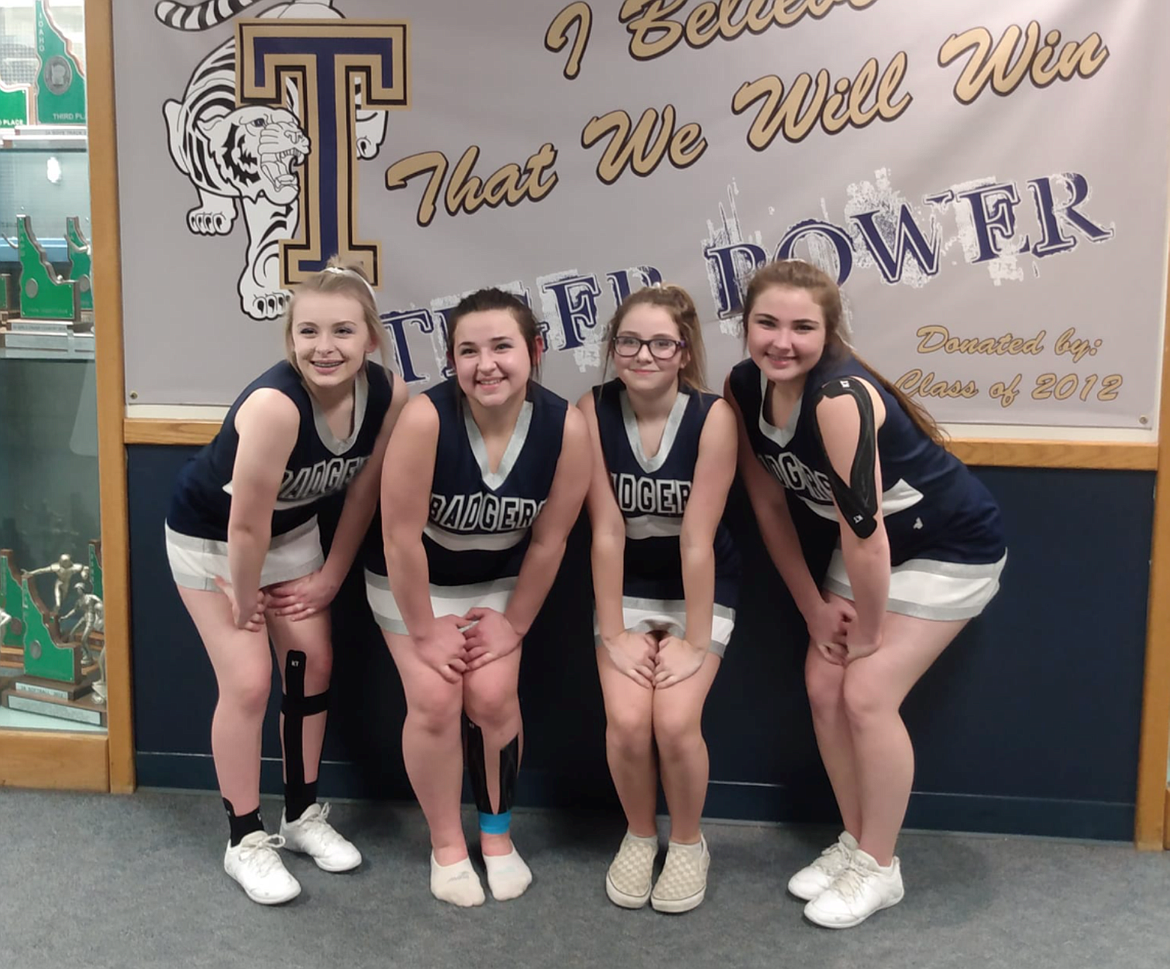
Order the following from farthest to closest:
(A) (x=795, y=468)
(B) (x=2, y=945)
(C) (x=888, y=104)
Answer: (C) (x=888, y=104)
(A) (x=795, y=468)
(B) (x=2, y=945)

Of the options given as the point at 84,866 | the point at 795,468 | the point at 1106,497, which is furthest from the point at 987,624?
the point at 84,866

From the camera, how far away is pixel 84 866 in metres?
2.08

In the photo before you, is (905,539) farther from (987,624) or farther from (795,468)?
(987,624)

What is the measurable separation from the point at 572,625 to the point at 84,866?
1.06 meters

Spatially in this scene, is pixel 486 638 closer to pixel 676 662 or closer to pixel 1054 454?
pixel 676 662

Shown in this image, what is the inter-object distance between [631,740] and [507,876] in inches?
14.2

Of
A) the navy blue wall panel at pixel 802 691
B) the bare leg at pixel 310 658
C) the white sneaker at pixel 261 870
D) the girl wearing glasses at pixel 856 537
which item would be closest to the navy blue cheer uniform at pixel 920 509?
the girl wearing glasses at pixel 856 537

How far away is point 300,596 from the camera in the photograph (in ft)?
6.79

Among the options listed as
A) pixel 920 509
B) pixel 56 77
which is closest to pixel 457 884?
pixel 920 509

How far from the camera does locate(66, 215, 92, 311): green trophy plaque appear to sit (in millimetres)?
2342

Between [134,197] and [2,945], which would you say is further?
[134,197]

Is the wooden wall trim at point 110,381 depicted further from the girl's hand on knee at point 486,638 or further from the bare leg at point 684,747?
the bare leg at point 684,747

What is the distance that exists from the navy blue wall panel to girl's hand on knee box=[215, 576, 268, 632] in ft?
0.78

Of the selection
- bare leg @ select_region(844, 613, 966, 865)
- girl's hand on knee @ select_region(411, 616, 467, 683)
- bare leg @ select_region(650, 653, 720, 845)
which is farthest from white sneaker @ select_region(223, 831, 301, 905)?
bare leg @ select_region(844, 613, 966, 865)
